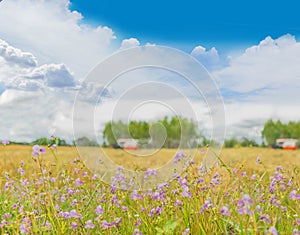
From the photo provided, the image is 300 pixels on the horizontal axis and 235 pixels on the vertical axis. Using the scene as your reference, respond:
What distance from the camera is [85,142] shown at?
4.18 meters

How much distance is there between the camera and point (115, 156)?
5.99 metres

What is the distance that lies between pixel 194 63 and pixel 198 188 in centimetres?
182

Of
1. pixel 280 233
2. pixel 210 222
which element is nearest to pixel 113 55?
pixel 210 222

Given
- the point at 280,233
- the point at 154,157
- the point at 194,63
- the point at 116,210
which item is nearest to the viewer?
the point at 280,233

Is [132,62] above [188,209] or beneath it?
above

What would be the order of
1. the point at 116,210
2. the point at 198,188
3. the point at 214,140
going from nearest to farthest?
the point at 198,188 < the point at 116,210 < the point at 214,140

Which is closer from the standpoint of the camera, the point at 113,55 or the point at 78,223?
the point at 78,223

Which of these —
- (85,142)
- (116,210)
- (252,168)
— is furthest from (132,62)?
(252,168)

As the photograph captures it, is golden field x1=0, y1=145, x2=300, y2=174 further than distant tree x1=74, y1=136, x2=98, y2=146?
Yes

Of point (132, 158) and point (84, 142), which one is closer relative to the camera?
point (84, 142)

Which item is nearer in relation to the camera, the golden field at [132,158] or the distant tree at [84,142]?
the distant tree at [84,142]

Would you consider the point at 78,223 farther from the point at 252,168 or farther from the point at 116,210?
the point at 252,168

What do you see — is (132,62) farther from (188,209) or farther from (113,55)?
(188,209)

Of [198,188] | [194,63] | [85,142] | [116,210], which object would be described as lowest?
[116,210]
